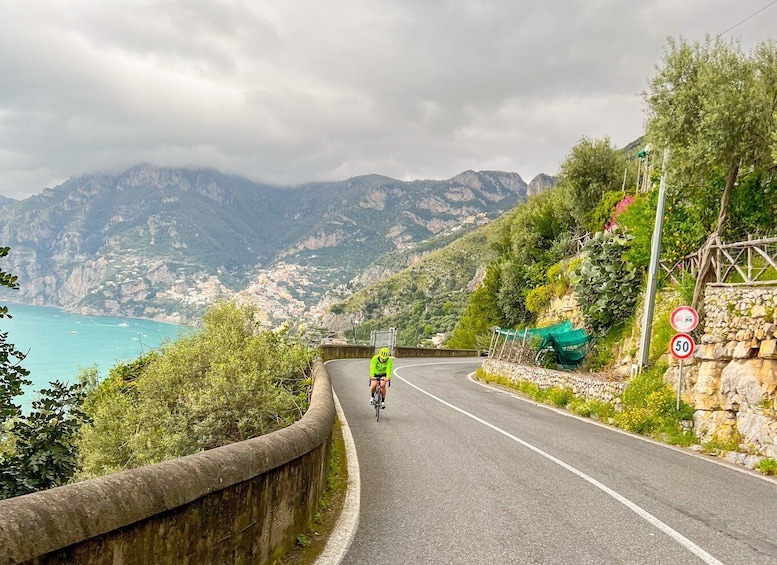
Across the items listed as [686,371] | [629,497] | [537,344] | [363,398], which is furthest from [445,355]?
[629,497]

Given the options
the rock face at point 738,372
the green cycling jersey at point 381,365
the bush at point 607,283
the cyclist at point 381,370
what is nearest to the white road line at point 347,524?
the cyclist at point 381,370

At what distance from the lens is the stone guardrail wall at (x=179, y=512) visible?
2266 mm

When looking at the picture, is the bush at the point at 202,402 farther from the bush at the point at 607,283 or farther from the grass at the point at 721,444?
the bush at the point at 607,283

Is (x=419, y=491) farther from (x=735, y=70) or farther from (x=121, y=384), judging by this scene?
(x=121, y=384)

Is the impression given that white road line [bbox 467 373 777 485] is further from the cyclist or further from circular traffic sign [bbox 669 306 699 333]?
the cyclist

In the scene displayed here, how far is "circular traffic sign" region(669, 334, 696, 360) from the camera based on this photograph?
11.9 meters

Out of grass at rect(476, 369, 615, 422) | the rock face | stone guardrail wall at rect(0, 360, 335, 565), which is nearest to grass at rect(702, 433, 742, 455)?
the rock face

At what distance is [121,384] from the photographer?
1894cm

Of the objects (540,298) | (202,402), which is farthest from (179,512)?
(540,298)

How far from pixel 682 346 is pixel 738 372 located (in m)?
1.27

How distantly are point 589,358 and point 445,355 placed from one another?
107 feet

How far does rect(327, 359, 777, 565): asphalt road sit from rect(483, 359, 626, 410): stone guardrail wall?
242 cm

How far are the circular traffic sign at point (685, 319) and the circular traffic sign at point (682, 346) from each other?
0.21m

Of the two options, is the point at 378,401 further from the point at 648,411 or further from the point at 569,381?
the point at 569,381
